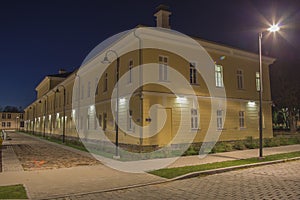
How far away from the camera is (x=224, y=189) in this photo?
7.14 metres

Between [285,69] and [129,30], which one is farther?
[285,69]

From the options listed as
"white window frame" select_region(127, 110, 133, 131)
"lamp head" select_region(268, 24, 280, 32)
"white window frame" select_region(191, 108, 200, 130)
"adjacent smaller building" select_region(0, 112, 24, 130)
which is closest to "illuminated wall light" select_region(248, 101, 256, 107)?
"white window frame" select_region(191, 108, 200, 130)

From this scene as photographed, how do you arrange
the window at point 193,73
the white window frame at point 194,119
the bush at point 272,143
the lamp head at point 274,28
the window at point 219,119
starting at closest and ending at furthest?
the lamp head at point 274,28 → the white window frame at point 194,119 → the window at point 193,73 → the bush at point 272,143 → the window at point 219,119

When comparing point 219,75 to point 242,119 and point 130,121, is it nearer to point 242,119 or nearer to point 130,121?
point 242,119

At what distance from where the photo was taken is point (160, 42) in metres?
17.1

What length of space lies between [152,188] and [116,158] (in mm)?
6248

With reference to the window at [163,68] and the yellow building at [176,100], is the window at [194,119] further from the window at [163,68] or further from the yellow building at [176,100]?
the window at [163,68]

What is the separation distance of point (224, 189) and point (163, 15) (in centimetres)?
1444

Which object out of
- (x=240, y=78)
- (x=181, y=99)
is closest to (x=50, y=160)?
(x=181, y=99)

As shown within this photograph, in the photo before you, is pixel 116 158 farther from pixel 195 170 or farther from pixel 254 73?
pixel 254 73

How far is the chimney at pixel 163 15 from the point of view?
18719mm

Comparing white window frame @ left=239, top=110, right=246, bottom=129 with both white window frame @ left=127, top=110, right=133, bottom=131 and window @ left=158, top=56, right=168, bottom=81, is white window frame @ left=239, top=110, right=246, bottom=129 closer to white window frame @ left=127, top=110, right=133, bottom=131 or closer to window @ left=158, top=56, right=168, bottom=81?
window @ left=158, top=56, right=168, bottom=81

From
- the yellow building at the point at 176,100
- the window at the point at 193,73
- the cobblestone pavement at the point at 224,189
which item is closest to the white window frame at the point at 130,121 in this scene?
the yellow building at the point at 176,100

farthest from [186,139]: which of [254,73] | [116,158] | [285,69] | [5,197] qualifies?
[285,69]
